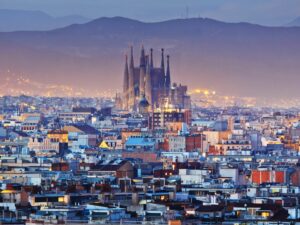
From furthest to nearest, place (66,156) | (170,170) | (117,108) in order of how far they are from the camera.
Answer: (117,108) < (66,156) < (170,170)

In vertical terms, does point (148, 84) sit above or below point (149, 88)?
above

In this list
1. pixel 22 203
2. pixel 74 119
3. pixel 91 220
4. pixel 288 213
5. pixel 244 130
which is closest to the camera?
pixel 91 220

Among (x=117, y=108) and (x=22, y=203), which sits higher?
(x=117, y=108)

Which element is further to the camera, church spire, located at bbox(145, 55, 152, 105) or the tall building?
the tall building

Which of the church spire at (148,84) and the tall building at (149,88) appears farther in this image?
the tall building at (149,88)

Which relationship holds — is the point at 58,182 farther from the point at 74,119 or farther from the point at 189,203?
the point at 74,119

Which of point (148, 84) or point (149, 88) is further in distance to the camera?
point (148, 84)

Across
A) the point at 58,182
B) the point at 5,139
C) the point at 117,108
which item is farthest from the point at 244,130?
the point at 58,182

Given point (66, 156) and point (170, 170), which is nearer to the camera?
point (170, 170)
